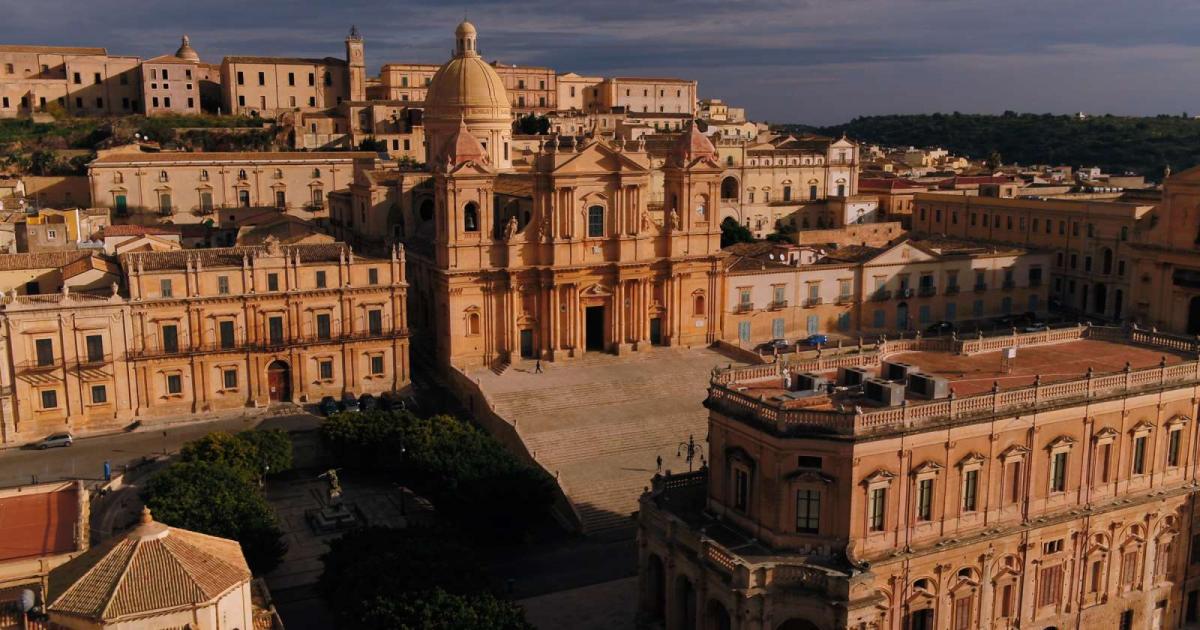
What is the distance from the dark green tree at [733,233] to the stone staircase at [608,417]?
66.1 feet

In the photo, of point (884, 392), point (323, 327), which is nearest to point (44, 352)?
point (323, 327)

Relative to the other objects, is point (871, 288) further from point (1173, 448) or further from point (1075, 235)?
point (1173, 448)

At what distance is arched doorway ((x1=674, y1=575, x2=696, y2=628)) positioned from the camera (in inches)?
1078

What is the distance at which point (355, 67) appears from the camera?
351 ft

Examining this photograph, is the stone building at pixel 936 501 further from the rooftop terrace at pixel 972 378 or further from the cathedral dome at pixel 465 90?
the cathedral dome at pixel 465 90

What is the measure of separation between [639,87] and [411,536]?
9891cm

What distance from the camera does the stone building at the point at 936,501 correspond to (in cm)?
2520

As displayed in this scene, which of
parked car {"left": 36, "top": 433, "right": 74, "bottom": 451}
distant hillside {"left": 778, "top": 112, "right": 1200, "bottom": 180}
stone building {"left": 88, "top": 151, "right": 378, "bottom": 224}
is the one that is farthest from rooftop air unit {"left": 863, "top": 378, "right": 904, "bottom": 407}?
distant hillside {"left": 778, "top": 112, "right": 1200, "bottom": 180}

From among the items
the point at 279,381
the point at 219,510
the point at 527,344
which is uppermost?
the point at 527,344

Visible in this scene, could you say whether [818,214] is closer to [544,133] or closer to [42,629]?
[544,133]

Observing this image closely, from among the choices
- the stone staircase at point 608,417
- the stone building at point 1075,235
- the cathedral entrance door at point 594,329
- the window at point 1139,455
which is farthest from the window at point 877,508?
the stone building at point 1075,235

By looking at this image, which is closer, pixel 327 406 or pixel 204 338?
pixel 204 338

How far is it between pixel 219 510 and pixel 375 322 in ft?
60.6

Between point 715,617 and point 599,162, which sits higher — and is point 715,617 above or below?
below
